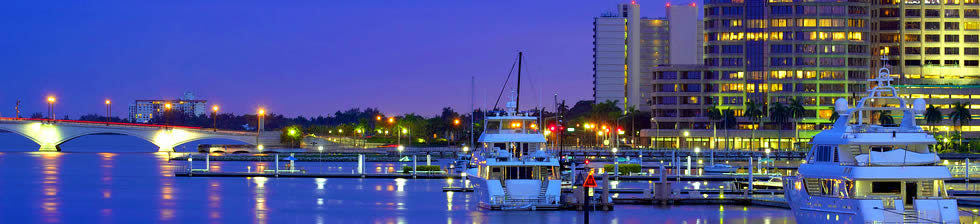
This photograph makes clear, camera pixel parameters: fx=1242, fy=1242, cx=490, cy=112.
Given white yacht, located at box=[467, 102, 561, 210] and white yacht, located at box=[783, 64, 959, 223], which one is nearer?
white yacht, located at box=[783, 64, 959, 223]

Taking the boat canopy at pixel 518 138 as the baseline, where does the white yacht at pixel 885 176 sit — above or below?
below

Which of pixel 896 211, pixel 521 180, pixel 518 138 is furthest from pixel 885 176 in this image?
pixel 518 138

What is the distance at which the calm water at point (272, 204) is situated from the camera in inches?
2726

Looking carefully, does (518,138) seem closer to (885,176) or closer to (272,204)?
(272,204)

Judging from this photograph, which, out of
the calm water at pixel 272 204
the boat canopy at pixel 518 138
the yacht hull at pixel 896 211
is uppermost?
the boat canopy at pixel 518 138

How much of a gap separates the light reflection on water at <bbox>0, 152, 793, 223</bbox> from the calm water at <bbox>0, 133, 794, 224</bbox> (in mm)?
57

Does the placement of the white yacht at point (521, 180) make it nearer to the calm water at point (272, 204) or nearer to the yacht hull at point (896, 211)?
the calm water at point (272, 204)

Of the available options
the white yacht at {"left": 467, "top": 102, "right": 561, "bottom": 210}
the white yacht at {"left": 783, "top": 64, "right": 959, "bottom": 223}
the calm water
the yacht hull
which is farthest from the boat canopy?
the yacht hull

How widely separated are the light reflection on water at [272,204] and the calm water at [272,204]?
0.19 feet

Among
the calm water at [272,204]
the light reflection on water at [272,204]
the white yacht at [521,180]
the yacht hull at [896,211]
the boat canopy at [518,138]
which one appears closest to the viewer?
the yacht hull at [896,211]

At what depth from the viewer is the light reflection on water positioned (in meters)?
69.5

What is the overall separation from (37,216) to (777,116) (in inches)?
5579

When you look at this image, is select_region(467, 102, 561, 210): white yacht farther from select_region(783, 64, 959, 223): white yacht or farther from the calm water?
select_region(783, 64, 959, 223): white yacht

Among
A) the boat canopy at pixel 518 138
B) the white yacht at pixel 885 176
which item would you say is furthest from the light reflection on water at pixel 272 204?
the white yacht at pixel 885 176
